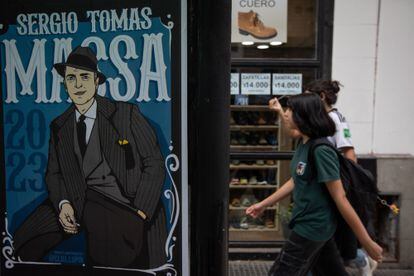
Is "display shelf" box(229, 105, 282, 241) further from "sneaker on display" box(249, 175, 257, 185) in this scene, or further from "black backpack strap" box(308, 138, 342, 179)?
"black backpack strap" box(308, 138, 342, 179)

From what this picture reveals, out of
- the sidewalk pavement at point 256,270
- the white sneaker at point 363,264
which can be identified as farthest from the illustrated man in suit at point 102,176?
the sidewalk pavement at point 256,270

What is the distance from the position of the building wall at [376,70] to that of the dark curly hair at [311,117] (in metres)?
2.22

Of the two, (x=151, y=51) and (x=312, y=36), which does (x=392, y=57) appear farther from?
(x=151, y=51)

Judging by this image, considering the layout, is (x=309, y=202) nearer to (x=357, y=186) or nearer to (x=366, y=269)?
(x=357, y=186)

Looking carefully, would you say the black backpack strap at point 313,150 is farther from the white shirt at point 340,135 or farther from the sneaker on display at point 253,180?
the sneaker on display at point 253,180

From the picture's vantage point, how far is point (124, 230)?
220cm

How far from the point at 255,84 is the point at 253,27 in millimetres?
624

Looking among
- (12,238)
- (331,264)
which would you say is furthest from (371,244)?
(12,238)

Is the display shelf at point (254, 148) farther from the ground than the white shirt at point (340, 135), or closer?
closer

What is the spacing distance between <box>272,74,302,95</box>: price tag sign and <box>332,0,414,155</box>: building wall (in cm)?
41

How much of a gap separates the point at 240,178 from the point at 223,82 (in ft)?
12.0

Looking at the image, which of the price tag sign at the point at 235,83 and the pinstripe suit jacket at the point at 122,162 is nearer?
the pinstripe suit jacket at the point at 122,162

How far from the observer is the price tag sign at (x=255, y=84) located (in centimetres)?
531

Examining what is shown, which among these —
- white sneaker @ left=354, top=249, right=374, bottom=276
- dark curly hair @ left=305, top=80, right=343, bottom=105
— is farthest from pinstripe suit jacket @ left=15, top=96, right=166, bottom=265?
dark curly hair @ left=305, top=80, right=343, bottom=105
